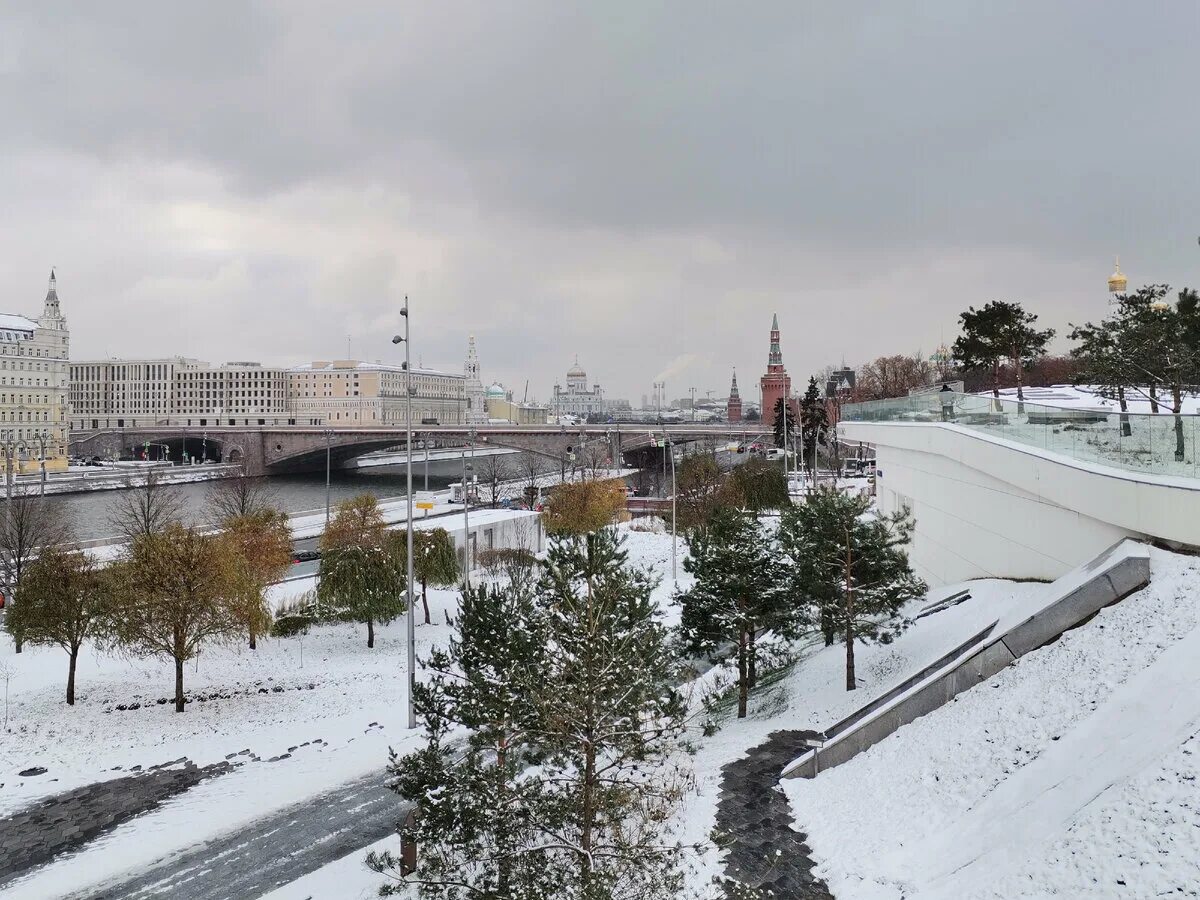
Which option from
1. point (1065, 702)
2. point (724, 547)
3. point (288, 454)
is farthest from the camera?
point (288, 454)

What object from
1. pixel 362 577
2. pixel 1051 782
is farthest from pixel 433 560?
pixel 1051 782

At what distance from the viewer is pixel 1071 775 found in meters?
8.84

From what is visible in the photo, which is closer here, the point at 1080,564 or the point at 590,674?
the point at 590,674

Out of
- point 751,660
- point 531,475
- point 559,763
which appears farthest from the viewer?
point 531,475

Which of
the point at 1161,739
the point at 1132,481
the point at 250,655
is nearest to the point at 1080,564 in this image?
the point at 1132,481

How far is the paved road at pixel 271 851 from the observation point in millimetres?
12023

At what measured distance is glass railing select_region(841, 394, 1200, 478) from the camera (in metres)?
11.6

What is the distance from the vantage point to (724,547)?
679 inches

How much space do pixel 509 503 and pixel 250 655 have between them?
35.7 metres

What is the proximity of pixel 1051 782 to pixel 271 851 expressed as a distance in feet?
39.1

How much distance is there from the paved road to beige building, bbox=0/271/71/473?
355ft

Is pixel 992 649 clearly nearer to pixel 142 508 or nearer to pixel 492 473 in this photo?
pixel 142 508

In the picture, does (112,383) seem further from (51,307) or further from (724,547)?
(724,547)

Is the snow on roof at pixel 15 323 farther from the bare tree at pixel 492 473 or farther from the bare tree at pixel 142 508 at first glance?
the bare tree at pixel 492 473
